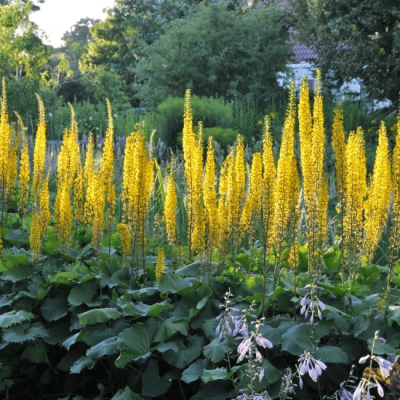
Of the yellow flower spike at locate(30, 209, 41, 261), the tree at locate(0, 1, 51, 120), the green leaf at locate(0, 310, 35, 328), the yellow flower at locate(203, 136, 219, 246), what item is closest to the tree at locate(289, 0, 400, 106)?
the tree at locate(0, 1, 51, 120)

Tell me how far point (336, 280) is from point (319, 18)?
16.0 meters

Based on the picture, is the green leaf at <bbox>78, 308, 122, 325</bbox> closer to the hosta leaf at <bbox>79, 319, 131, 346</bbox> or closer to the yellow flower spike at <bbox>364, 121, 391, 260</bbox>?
the hosta leaf at <bbox>79, 319, 131, 346</bbox>

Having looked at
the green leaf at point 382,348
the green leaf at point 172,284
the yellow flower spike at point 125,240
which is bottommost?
the green leaf at point 382,348

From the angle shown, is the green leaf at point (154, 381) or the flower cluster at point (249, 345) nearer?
the flower cluster at point (249, 345)

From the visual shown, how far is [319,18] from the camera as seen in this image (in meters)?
18.6

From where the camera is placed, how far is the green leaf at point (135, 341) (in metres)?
3.16

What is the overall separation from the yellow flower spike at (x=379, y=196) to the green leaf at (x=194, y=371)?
175cm

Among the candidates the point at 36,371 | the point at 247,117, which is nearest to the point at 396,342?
the point at 36,371

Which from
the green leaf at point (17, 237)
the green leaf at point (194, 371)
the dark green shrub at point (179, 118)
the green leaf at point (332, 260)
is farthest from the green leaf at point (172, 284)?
the dark green shrub at point (179, 118)

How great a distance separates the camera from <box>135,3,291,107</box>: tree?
1827cm

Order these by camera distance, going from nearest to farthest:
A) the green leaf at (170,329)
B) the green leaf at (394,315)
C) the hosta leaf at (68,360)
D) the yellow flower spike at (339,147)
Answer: the green leaf at (394,315)
the green leaf at (170,329)
the yellow flower spike at (339,147)
the hosta leaf at (68,360)

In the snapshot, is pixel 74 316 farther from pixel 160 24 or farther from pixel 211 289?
pixel 160 24

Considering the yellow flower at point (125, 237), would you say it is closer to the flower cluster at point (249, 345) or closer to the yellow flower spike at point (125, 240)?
the yellow flower spike at point (125, 240)

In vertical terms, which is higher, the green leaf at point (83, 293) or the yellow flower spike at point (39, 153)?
the yellow flower spike at point (39, 153)
